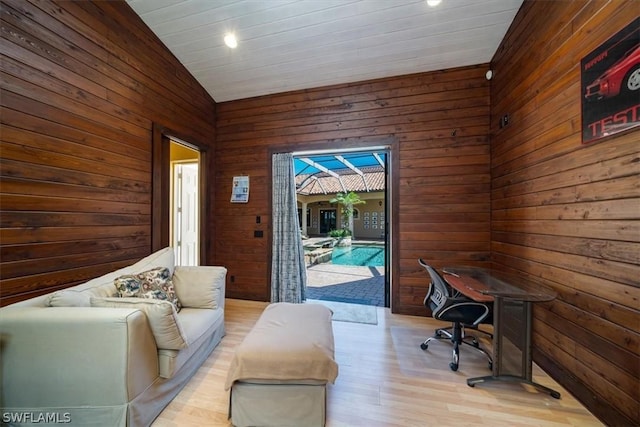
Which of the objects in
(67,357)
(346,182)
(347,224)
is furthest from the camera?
(347,224)

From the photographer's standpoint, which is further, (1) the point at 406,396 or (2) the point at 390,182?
(2) the point at 390,182

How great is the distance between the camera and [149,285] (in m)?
2.01

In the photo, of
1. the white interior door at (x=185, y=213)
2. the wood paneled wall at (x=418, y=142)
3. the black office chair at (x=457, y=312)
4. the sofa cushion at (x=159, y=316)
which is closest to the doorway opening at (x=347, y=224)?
the wood paneled wall at (x=418, y=142)

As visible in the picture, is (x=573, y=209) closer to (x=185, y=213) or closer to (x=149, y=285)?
(x=149, y=285)

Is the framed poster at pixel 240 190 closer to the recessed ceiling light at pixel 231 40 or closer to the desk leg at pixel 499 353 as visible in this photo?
the recessed ceiling light at pixel 231 40

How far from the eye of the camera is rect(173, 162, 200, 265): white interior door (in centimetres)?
421

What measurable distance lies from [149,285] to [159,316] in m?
0.68

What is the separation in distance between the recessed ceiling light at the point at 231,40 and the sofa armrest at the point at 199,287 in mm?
2573

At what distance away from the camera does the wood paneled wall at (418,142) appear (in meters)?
3.00

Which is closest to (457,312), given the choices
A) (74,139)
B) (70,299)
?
(70,299)

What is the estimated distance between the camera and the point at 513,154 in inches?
98.2

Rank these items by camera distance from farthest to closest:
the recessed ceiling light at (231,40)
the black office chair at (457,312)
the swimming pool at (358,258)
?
the swimming pool at (358,258)
the recessed ceiling light at (231,40)
the black office chair at (457,312)

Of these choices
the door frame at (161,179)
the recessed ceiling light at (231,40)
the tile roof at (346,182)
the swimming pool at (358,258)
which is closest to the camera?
the recessed ceiling light at (231,40)

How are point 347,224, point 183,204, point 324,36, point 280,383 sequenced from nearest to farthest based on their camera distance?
1. point 280,383
2. point 324,36
3. point 183,204
4. point 347,224
